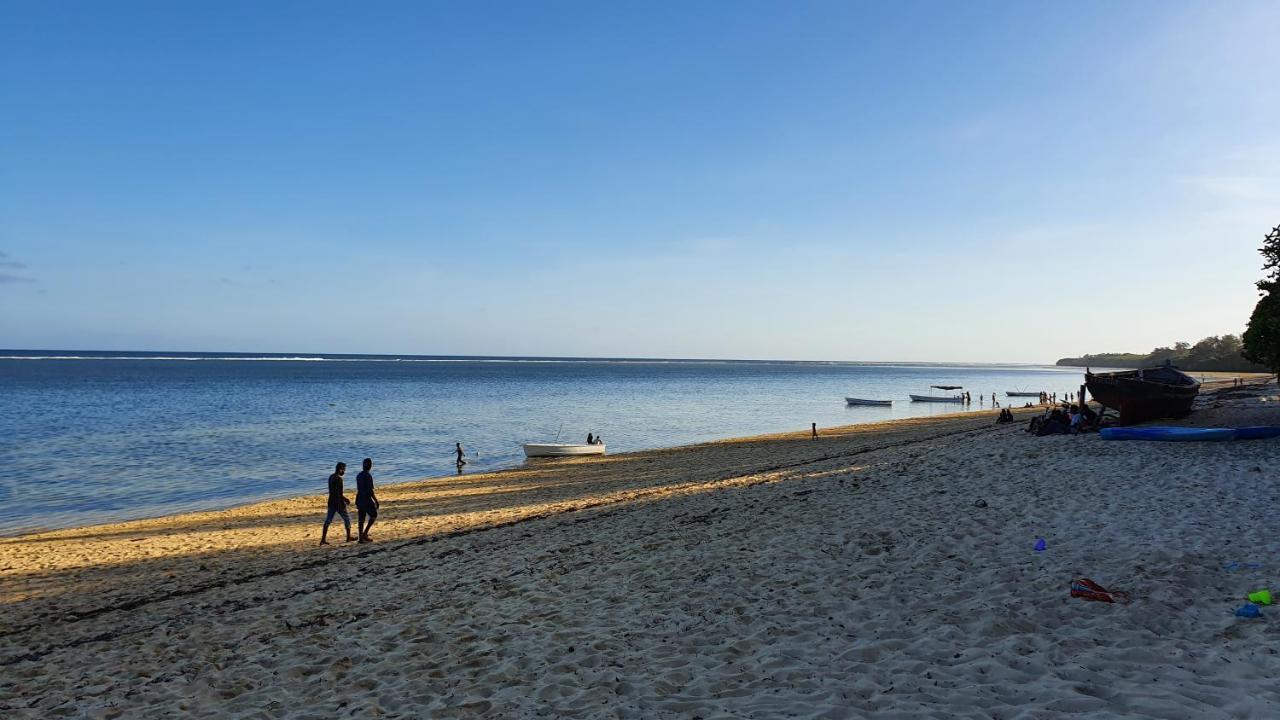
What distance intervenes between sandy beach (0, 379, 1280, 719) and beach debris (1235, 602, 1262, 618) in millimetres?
188

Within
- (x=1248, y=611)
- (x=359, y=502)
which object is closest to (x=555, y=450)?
(x=359, y=502)

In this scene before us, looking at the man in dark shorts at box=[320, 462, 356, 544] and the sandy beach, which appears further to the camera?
the man in dark shorts at box=[320, 462, 356, 544]

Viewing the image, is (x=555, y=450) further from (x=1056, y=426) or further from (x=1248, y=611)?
(x=1248, y=611)

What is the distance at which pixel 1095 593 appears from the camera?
8195 millimetres

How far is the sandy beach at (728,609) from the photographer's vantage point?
21.2 ft

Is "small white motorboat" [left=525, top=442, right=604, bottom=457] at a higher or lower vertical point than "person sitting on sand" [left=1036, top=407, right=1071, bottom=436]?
lower

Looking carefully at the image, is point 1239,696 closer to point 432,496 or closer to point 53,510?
point 432,496

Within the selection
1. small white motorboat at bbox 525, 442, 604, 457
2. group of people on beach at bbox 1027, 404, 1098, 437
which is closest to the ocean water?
small white motorboat at bbox 525, 442, 604, 457

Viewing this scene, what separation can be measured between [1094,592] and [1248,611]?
1.38 meters

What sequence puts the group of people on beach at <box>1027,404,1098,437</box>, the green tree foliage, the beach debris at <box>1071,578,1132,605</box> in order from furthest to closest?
1. the green tree foliage
2. the group of people on beach at <box>1027,404,1098,437</box>
3. the beach debris at <box>1071,578,1132,605</box>

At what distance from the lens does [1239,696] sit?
18.6 ft

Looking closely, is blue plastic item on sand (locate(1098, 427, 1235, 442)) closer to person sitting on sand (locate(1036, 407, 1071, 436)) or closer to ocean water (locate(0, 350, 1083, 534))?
person sitting on sand (locate(1036, 407, 1071, 436))

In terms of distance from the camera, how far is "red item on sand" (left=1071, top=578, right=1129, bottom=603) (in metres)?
8.10

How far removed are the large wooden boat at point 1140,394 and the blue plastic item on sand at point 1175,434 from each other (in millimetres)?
3664
